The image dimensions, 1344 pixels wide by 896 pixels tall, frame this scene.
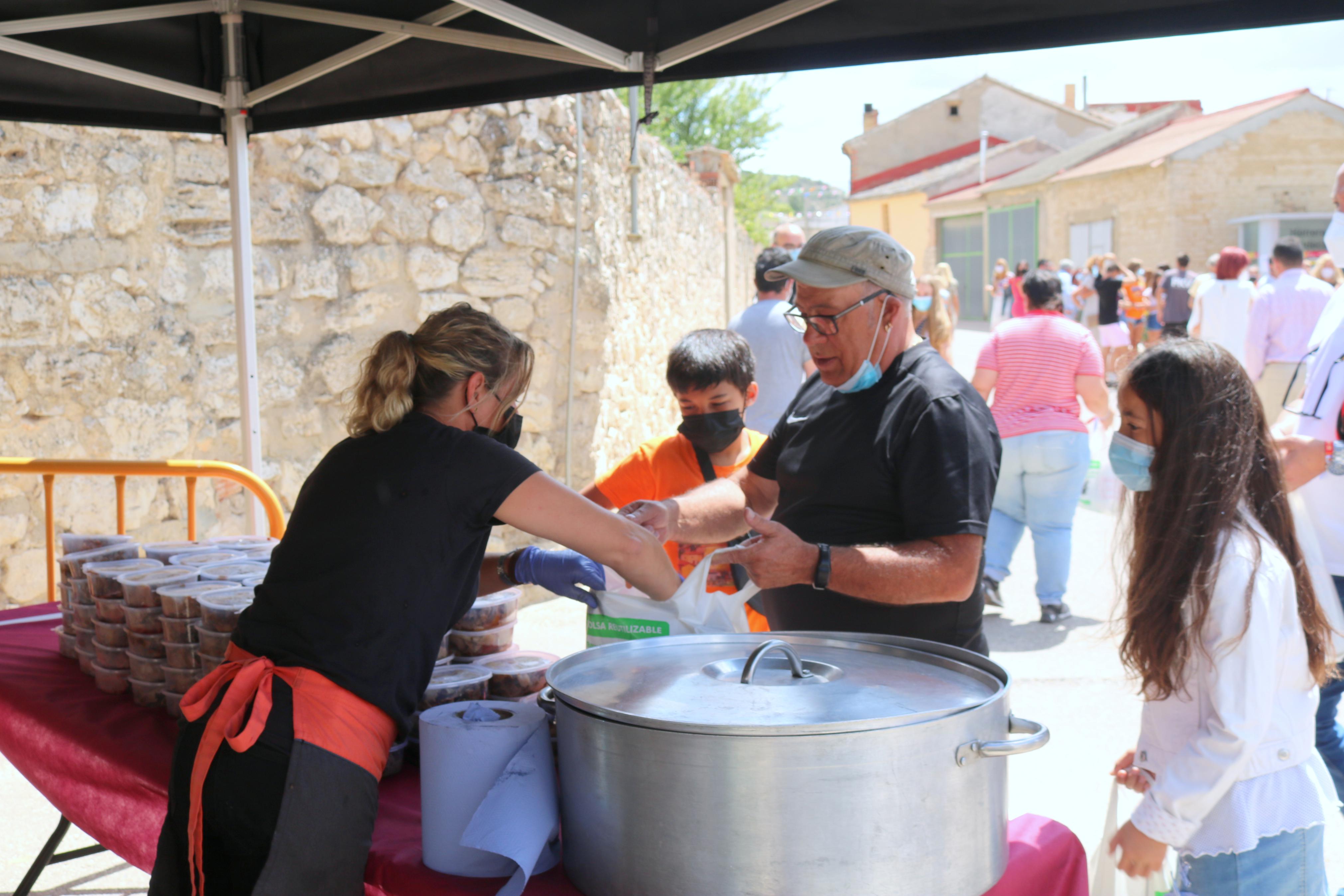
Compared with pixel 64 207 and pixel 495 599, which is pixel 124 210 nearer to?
pixel 64 207

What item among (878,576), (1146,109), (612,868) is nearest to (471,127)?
(878,576)

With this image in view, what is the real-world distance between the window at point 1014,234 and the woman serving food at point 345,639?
2908 centimetres

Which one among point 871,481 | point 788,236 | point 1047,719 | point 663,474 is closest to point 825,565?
point 871,481

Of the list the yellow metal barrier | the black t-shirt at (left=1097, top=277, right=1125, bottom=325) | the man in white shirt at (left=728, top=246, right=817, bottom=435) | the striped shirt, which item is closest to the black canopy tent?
the yellow metal barrier

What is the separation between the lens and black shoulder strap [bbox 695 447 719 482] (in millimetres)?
2670

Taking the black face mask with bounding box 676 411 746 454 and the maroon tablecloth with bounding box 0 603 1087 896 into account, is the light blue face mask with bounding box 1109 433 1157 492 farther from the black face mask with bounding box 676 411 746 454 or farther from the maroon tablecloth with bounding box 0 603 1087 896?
the black face mask with bounding box 676 411 746 454

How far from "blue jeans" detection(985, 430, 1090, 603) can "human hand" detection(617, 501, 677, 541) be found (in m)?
3.32

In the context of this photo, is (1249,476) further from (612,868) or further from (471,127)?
(471,127)

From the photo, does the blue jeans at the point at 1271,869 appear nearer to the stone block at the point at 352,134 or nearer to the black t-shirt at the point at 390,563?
the black t-shirt at the point at 390,563

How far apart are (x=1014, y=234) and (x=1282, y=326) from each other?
82.6 ft

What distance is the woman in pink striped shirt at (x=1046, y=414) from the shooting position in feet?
16.3

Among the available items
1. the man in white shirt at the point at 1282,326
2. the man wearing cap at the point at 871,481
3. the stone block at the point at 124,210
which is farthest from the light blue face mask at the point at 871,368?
the man in white shirt at the point at 1282,326

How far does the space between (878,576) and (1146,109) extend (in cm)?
5082

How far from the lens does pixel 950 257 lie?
115 feet
